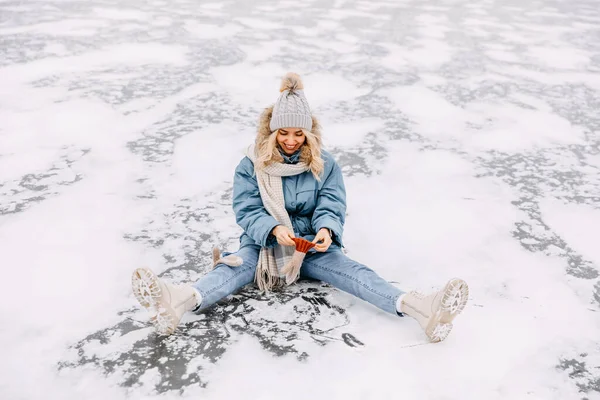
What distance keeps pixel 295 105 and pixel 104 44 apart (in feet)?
15.5

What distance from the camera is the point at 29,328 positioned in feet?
6.23

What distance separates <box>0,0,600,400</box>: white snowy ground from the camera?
177 cm

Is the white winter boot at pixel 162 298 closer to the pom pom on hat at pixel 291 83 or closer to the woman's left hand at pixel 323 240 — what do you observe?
the woman's left hand at pixel 323 240

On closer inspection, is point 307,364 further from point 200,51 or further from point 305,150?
point 200,51

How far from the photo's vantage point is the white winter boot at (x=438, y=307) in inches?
68.7

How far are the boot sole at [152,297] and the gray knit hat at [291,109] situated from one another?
0.83 meters

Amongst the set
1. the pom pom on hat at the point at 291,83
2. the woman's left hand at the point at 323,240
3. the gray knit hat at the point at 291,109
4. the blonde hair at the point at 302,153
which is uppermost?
the pom pom on hat at the point at 291,83

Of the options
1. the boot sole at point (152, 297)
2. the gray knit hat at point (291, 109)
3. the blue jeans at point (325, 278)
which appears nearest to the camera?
the boot sole at point (152, 297)

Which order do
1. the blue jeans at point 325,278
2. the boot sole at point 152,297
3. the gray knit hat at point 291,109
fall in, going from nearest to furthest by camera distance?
1. the boot sole at point 152,297
2. the blue jeans at point 325,278
3. the gray knit hat at point 291,109

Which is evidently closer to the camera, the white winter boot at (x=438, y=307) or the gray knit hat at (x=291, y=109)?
the white winter boot at (x=438, y=307)

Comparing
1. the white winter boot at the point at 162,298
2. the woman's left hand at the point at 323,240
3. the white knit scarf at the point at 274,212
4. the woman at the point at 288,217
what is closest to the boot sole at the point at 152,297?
the white winter boot at the point at 162,298

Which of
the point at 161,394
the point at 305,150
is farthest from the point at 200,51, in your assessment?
the point at 161,394

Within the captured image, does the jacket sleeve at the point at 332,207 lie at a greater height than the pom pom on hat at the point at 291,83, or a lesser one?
lesser

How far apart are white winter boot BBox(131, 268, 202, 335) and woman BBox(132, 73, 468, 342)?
0.02 metres
